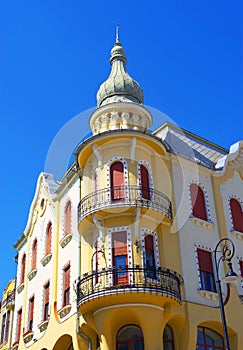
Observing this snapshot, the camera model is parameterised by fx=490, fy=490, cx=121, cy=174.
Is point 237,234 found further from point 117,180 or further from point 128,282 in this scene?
point 128,282

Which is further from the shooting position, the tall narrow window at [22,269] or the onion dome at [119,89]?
the tall narrow window at [22,269]

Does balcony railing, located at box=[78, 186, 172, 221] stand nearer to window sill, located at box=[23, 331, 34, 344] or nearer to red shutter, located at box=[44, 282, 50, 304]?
red shutter, located at box=[44, 282, 50, 304]

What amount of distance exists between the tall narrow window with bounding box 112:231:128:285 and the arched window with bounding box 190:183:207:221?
5.10 m

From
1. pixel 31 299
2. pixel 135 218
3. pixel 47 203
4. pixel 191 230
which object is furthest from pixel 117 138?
pixel 31 299

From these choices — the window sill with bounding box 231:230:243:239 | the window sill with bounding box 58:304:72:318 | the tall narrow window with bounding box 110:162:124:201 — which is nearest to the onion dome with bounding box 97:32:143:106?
the tall narrow window with bounding box 110:162:124:201

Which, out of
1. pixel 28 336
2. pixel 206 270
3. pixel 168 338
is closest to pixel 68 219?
pixel 28 336

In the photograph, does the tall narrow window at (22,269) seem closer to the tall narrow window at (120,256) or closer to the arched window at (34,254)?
the arched window at (34,254)

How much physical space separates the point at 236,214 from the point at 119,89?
994 centimetres

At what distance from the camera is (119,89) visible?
2812 cm

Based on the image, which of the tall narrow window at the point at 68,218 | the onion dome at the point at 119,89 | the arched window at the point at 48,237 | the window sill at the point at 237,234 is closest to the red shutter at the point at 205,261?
the window sill at the point at 237,234

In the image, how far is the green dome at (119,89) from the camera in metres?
28.0

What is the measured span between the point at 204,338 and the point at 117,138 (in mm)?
10701

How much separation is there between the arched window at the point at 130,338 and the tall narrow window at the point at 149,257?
100 inches

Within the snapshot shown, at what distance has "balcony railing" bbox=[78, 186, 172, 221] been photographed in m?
22.9
